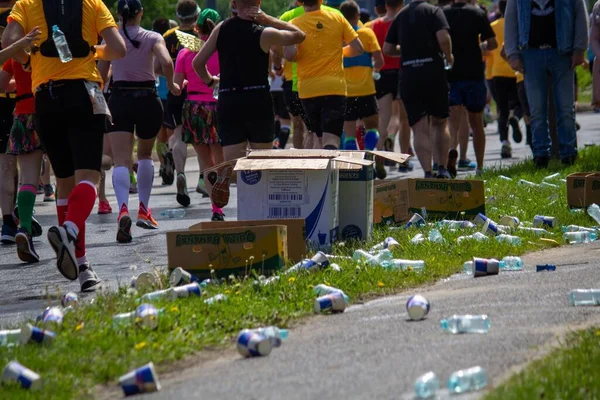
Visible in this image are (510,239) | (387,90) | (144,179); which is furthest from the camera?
(387,90)

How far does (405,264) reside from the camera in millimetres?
7578

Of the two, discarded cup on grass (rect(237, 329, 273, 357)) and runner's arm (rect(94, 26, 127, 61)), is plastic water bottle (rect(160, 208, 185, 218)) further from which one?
discarded cup on grass (rect(237, 329, 273, 357))

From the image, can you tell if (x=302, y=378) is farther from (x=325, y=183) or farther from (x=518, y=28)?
(x=518, y=28)

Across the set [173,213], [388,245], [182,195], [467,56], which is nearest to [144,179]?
[173,213]

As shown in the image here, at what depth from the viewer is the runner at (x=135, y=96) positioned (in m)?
10.7

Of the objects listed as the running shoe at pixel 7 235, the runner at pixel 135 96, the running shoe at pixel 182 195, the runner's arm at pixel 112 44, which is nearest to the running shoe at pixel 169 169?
the running shoe at pixel 182 195

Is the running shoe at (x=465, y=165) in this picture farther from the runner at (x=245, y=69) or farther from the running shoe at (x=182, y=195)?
the runner at (x=245, y=69)

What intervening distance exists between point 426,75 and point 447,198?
12.2 ft

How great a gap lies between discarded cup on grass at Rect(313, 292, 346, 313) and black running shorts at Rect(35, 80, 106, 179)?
7.04 feet

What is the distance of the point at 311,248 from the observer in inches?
327

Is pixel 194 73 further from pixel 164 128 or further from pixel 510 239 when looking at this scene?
pixel 510 239

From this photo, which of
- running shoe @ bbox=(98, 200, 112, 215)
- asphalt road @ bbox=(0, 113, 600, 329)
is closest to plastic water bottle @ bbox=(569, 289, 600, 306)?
asphalt road @ bbox=(0, 113, 600, 329)

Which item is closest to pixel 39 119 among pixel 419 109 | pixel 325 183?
pixel 325 183

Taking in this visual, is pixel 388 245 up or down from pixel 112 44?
down
